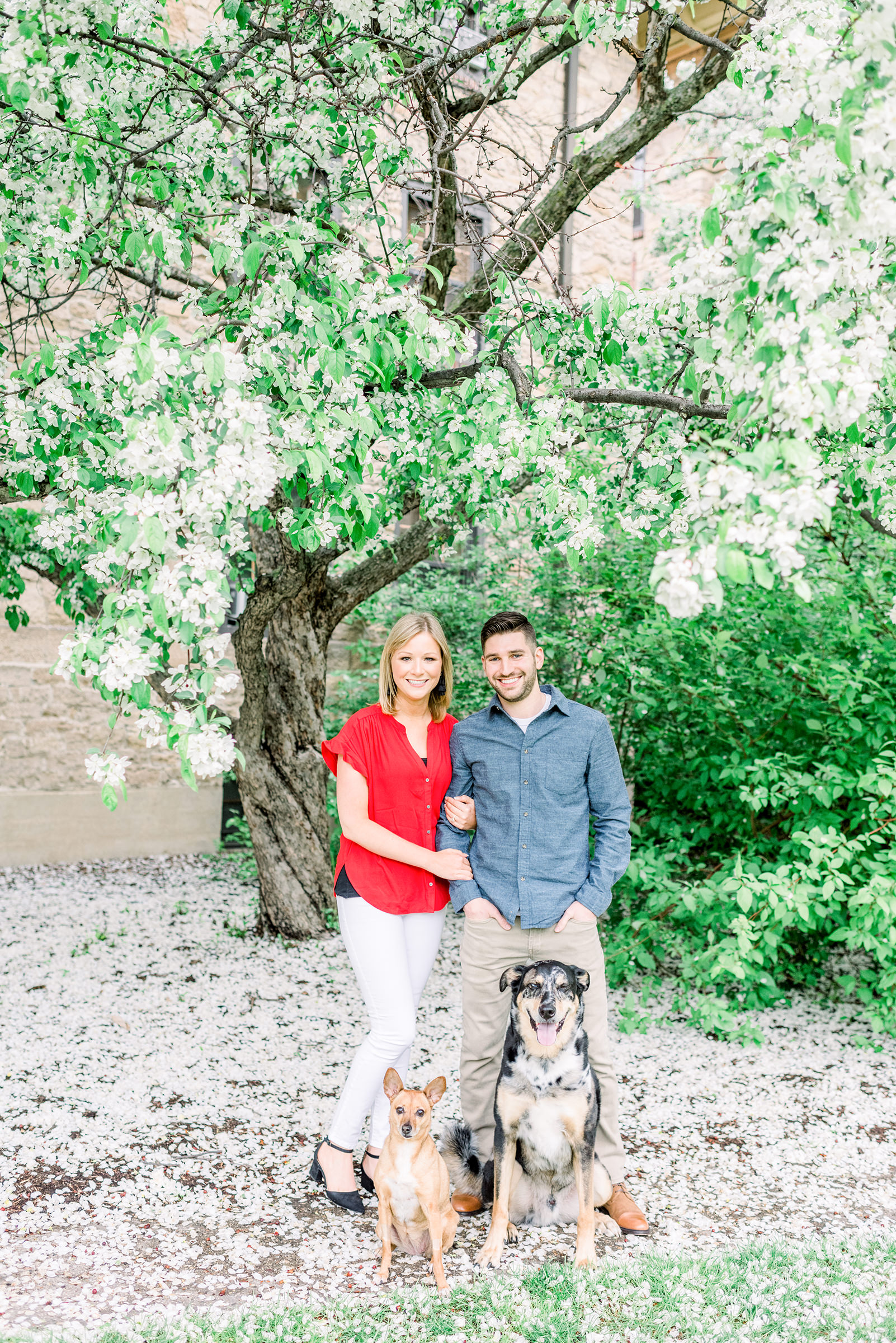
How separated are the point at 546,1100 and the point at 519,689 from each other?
1.27m

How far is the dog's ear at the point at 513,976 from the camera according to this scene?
119 inches

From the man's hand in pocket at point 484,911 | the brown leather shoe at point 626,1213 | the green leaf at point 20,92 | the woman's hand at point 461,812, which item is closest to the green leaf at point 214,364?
the green leaf at point 20,92

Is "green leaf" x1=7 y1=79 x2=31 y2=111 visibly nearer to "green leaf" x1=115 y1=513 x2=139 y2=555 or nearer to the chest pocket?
"green leaf" x1=115 y1=513 x2=139 y2=555

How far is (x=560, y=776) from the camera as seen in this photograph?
313cm

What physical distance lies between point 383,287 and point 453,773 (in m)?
1.63

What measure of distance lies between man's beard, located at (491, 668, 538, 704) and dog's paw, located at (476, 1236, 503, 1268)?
1.67m

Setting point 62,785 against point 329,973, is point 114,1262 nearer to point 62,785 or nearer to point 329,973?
point 329,973

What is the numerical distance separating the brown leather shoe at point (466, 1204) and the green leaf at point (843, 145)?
3.14 meters

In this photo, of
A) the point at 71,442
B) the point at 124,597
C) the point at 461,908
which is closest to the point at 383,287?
the point at 71,442

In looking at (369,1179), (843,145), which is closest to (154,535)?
(843,145)

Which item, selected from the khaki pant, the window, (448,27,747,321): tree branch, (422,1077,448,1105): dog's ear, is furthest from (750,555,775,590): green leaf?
the window

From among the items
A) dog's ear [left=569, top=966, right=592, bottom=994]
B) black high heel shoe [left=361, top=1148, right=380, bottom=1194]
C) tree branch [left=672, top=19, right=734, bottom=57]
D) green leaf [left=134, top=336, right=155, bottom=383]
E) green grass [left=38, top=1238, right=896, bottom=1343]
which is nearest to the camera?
green leaf [left=134, top=336, right=155, bottom=383]

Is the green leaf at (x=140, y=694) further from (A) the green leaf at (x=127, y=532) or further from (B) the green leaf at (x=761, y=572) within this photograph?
(B) the green leaf at (x=761, y=572)

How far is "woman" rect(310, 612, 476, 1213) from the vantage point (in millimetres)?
3059
